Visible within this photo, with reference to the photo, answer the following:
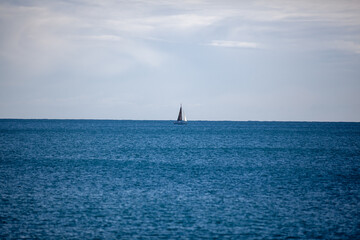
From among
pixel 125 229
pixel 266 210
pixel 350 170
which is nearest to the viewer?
pixel 125 229

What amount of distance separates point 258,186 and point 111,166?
A: 25.2 meters

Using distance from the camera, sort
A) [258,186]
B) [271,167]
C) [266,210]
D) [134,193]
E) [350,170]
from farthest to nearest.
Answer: [271,167], [350,170], [258,186], [134,193], [266,210]

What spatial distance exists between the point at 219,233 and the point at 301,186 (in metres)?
19.8

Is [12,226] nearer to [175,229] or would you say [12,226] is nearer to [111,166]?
[175,229]

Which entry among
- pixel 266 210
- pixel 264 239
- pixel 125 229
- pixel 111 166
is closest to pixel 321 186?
pixel 266 210

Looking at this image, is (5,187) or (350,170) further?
(350,170)

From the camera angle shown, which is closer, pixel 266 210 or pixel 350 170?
pixel 266 210

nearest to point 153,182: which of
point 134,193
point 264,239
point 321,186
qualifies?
point 134,193

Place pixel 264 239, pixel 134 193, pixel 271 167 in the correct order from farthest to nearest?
pixel 271 167 → pixel 134 193 → pixel 264 239

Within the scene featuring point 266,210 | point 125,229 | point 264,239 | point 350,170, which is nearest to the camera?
point 264,239

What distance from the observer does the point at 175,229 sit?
26.9 m

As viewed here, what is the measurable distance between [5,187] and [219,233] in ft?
77.7

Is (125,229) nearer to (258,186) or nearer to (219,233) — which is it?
(219,233)

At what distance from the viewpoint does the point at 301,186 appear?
4341cm
